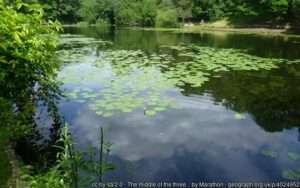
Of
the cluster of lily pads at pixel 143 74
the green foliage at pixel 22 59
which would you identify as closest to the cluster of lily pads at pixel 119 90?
the cluster of lily pads at pixel 143 74

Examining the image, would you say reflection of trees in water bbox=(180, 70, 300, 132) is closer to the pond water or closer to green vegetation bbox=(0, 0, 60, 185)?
the pond water

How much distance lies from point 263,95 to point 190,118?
3.20 meters

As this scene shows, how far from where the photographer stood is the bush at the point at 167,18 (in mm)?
48681

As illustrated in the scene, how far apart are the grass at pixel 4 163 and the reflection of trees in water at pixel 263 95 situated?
5.26 metres

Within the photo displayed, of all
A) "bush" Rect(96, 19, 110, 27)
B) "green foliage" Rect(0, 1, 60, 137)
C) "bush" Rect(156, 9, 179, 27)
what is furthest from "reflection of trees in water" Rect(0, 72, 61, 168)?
"bush" Rect(96, 19, 110, 27)

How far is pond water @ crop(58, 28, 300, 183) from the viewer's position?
5.18 m

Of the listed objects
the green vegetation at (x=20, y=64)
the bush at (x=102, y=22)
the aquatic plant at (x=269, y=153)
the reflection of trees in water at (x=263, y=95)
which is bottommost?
the aquatic plant at (x=269, y=153)

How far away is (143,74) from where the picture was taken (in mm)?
11945

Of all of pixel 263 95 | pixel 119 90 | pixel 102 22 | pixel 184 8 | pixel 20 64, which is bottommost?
pixel 263 95

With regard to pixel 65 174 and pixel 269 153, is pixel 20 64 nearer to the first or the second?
pixel 65 174

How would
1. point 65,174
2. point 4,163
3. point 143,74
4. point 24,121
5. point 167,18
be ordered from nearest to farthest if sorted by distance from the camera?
point 65,174, point 4,163, point 24,121, point 143,74, point 167,18

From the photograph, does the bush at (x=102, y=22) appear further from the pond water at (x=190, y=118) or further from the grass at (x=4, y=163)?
A: the grass at (x=4, y=163)

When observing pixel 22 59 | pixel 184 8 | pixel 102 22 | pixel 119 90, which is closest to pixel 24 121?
pixel 22 59

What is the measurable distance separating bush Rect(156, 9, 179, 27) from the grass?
45.8 m
